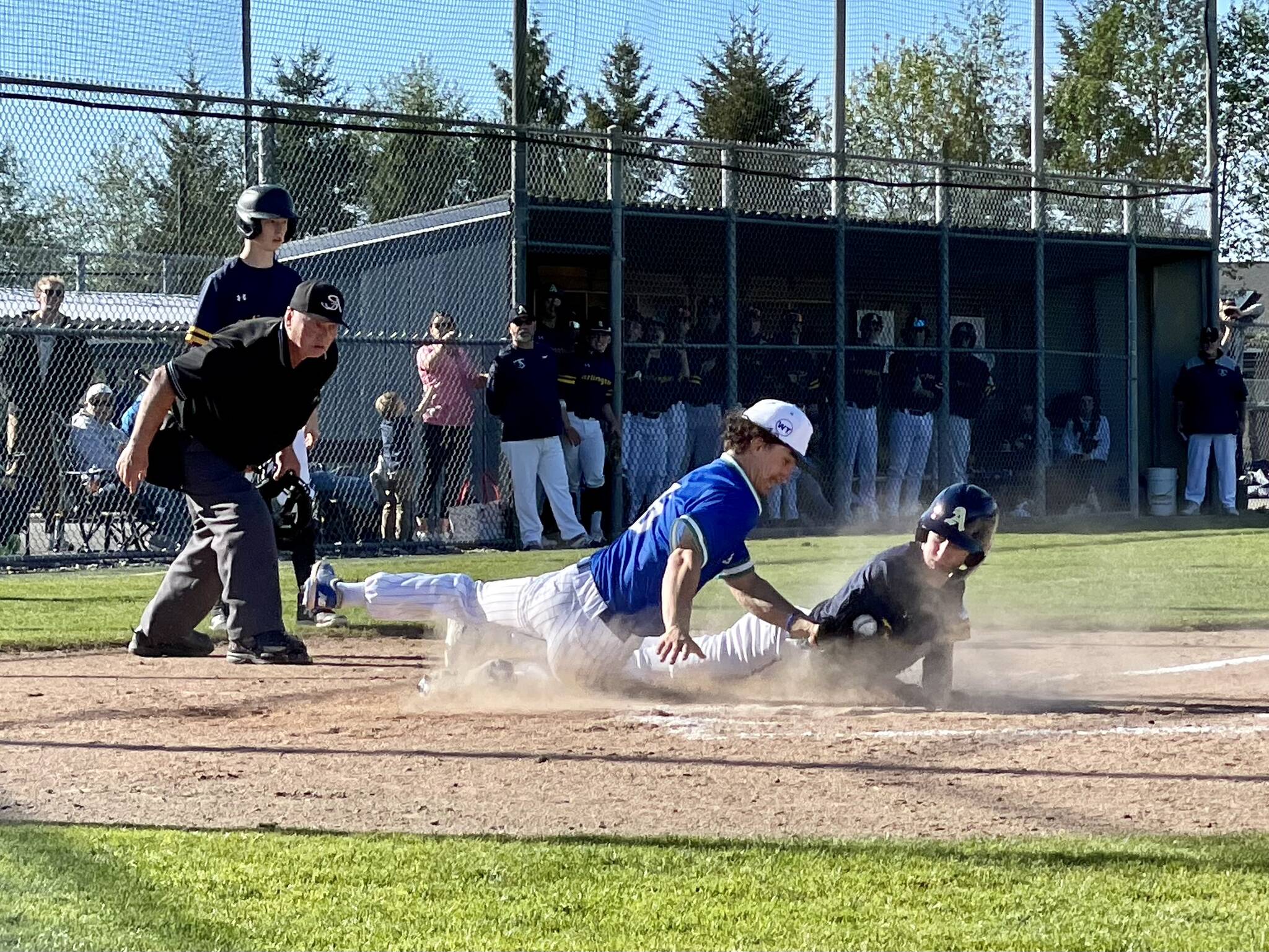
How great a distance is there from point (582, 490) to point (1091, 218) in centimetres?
761

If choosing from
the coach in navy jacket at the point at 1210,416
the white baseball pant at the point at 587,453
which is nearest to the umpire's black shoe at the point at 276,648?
the white baseball pant at the point at 587,453

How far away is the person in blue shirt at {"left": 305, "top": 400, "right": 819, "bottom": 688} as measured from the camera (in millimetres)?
6180

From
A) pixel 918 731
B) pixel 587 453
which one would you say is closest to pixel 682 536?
pixel 918 731

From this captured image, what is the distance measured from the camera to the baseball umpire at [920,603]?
6570 mm

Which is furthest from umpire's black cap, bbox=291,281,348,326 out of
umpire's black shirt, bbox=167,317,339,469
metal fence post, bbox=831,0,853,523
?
metal fence post, bbox=831,0,853,523

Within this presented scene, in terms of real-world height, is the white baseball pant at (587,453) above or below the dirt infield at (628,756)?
above

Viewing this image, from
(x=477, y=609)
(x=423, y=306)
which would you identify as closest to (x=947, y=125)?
(x=423, y=306)

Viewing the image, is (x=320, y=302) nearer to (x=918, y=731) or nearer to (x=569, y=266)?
(x=918, y=731)

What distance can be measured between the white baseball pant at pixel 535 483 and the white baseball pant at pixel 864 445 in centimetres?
371

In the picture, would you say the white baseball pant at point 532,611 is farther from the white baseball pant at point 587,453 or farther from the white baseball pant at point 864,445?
the white baseball pant at point 864,445

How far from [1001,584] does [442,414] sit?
5171mm

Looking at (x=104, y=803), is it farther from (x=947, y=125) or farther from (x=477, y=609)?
(x=947, y=125)

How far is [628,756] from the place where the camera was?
5637 millimetres

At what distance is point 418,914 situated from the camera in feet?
12.0
